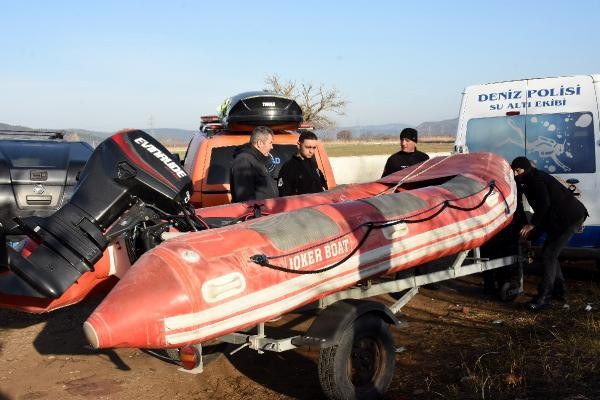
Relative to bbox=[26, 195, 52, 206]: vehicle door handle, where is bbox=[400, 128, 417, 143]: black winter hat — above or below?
above

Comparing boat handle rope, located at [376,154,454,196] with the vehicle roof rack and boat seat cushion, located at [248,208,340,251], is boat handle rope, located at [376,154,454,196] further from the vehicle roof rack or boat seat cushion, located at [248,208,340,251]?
the vehicle roof rack

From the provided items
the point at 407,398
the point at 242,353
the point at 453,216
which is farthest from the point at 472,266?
the point at 242,353

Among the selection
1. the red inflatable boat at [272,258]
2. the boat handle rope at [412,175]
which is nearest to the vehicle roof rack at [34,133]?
the red inflatable boat at [272,258]

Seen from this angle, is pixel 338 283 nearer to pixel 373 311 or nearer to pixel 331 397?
pixel 373 311

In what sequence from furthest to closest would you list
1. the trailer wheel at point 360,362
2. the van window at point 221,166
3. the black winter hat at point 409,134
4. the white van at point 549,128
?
1. the black winter hat at point 409,134
2. the white van at point 549,128
3. the van window at point 221,166
4. the trailer wheel at point 360,362

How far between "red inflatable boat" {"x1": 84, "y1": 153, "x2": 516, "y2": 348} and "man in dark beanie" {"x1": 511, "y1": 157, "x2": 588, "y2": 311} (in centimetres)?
95

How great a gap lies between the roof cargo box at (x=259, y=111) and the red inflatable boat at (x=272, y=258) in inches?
63.9

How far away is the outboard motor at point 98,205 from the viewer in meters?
3.75

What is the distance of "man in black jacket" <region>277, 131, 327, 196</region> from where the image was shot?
684 cm

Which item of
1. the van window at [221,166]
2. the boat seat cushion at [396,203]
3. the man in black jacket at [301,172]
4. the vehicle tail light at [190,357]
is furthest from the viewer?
the van window at [221,166]

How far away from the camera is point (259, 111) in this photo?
731cm

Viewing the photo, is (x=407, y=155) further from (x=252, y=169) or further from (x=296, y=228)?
(x=296, y=228)

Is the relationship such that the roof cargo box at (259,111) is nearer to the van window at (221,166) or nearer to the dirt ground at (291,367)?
the van window at (221,166)

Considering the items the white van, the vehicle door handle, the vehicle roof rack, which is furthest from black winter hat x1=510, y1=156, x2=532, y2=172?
the vehicle roof rack
